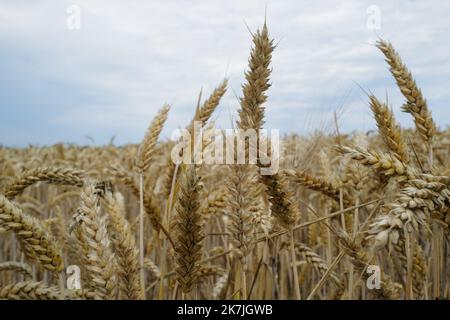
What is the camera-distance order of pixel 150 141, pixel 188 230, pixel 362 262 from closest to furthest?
pixel 188 230, pixel 362 262, pixel 150 141

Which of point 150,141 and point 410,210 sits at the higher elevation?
point 150,141

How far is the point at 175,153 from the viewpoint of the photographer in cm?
164

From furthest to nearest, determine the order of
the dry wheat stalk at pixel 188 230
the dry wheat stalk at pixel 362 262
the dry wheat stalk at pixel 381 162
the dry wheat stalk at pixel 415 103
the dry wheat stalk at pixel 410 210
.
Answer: the dry wheat stalk at pixel 415 103, the dry wheat stalk at pixel 362 262, the dry wheat stalk at pixel 381 162, the dry wheat stalk at pixel 188 230, the dry wheat stalk at pixel 410 210

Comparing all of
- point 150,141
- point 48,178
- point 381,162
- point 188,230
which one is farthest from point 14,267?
point 381,162

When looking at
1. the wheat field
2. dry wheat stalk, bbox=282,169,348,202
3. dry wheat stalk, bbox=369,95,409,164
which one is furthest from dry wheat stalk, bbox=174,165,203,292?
dry wheat stalk, bbox=369,95,409,164

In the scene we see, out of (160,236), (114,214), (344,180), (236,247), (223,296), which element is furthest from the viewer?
(223,296)

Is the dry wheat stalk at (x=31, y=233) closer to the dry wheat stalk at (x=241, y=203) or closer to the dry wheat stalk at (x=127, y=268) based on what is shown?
the dry wheat stalk at (x=127, y=268)

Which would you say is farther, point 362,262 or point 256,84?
point 362,262

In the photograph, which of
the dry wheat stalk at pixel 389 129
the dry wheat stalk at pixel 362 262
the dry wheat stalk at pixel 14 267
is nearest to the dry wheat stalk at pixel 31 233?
the dry wheat stalk at pixel 14 267

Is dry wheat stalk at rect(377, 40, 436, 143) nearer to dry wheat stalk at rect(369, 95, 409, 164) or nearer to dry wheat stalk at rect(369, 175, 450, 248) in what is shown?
dry wheat stalk at rect(369, 95, 409, 164)

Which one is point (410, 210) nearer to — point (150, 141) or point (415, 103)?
point (415, 103)
